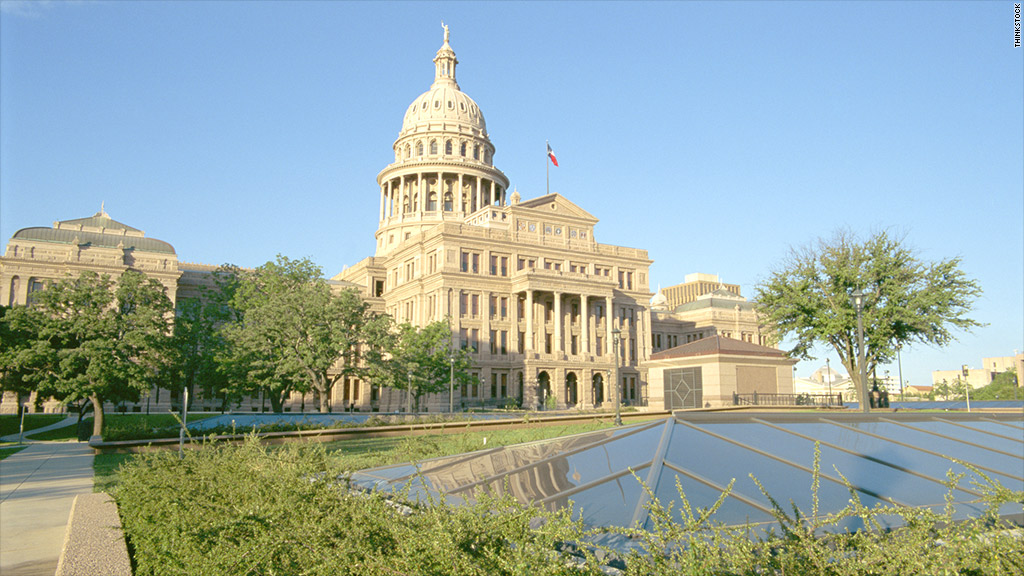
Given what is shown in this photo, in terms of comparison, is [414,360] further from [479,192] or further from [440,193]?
[479,192]

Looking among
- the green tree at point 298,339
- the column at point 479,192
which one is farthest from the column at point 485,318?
the column at point 479,192

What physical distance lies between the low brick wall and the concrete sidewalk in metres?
0.52

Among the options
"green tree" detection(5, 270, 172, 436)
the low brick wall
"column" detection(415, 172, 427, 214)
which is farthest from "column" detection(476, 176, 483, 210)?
the low brick wall

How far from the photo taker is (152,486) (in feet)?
30.7

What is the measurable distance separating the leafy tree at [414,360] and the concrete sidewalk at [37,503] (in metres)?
22.3

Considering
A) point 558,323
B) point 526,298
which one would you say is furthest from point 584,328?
point 526,298

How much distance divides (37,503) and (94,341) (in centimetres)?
1974

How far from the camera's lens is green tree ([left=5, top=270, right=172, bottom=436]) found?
32.4 metres

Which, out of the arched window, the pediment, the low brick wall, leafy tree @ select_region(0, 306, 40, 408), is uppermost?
the pediment

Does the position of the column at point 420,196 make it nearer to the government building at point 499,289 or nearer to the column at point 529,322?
the government building at point 499,289

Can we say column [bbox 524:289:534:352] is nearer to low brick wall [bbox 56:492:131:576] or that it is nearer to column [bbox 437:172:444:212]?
column [bbox 437:172:444:212]

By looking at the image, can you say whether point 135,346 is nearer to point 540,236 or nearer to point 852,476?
point 852,476

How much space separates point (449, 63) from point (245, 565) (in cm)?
11303

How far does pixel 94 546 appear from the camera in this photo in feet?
31.8
